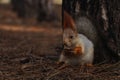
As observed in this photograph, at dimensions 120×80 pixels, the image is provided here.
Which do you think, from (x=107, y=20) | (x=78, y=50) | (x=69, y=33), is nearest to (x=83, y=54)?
(x=78, y=50)

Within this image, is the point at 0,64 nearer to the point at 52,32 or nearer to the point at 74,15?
the point at 74,15

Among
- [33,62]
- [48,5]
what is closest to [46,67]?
[33,62]

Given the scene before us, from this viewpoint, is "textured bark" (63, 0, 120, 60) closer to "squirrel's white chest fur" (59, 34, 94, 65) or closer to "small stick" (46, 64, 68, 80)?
"squirrel's white chest fur" (59, 34, 94, 65)

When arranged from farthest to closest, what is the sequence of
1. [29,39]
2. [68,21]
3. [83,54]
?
[29,39] → [83,54] → [68,21]

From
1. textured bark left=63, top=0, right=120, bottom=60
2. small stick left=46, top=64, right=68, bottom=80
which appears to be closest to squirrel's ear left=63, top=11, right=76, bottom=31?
small stick left=46, top=64, right=68, bottom=80

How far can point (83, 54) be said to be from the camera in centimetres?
453

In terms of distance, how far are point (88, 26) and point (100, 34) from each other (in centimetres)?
17

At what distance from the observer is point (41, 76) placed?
169 inches

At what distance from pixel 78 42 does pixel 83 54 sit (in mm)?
160

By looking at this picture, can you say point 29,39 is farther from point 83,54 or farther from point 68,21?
point 68,21

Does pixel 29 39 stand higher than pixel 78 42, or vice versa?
pixel 78 42

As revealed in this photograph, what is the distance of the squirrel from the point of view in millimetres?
4379

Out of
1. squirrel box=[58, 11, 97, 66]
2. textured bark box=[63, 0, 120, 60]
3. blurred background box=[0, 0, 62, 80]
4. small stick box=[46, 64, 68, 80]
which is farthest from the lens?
textured bark box=[63, 0, 120, 60]

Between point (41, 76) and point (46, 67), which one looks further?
point (46, 67)
